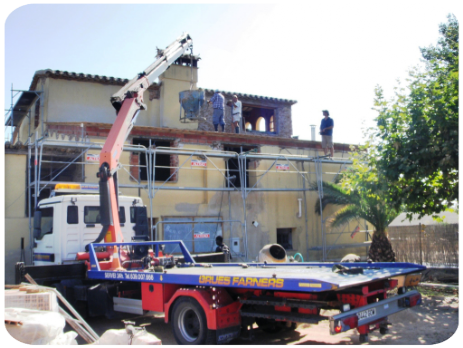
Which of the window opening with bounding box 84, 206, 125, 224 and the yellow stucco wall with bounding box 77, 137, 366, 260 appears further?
the yellow stucco wall with bounding box 77, 137, 366, 260

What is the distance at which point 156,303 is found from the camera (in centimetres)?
692

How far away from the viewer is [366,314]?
17.7ft

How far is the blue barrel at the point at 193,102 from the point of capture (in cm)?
1700

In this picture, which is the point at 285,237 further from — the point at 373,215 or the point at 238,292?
the point at 238,292

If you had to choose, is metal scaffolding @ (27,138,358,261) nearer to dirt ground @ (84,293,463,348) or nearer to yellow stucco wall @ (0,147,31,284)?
yellow stucco wall @ (0,147,31,284)

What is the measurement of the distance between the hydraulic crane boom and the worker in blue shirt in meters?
8.01

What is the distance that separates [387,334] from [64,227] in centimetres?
640

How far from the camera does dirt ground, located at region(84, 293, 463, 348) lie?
6.67m

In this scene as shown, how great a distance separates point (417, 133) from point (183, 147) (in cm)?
903

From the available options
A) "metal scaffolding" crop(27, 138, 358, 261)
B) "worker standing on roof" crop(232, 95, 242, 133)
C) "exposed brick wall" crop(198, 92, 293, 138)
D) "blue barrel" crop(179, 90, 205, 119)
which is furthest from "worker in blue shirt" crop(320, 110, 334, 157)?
"blue barrel" crop(179, 90, 205, 119)

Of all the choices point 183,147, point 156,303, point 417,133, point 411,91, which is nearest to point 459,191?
point 417,133

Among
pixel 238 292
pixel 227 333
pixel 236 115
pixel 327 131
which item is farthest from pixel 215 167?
pixel 227 333

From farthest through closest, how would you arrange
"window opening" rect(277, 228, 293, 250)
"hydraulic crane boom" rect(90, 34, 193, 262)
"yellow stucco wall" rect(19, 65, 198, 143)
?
"window opening" rect(277, 228, 293, 250) → "yellow stucco wall" rect(19, 65, 198, 143) → "hydraulic crane boom" rect(90, 34, 193, 262)

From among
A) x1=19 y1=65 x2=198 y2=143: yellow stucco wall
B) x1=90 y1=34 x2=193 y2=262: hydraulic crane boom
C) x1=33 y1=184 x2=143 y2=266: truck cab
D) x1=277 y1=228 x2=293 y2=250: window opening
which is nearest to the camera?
x1=90 y1=34 x2=193 y2=262: hydraulic crane boom
